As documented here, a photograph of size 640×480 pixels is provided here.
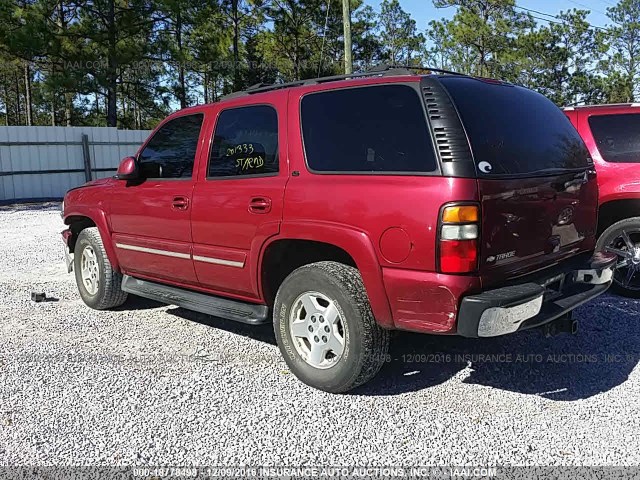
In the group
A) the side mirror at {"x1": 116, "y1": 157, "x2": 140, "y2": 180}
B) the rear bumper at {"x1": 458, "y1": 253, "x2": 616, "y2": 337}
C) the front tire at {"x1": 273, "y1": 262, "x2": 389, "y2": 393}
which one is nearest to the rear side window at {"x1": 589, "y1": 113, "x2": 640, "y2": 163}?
the rear bumper at {"x1": 458, "y1": 253, "x2": 616, "y2": 337}

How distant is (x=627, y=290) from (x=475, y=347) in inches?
92.0

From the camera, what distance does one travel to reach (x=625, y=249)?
5953 millimetres

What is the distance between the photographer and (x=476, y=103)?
3.47 meters

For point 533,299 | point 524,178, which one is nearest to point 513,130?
point 524,178

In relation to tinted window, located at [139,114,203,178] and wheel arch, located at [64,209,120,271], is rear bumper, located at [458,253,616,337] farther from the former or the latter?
wheel arch, located at [64,209,120,271]

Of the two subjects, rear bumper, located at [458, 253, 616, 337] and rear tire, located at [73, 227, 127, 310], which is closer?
rear bumper, located at [458, 253, 616, 337]

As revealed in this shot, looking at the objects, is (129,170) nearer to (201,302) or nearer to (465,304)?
(201,302)

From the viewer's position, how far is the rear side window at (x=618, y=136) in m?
5.82

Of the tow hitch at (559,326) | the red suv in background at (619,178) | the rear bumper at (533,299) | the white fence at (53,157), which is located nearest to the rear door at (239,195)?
the rear bumper at (533,299)

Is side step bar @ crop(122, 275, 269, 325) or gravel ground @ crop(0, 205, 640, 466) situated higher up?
side step bar @ crop(122, 275, 269, 325)

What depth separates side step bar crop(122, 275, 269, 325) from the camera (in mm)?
4184

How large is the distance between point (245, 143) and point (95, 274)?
7.95ft

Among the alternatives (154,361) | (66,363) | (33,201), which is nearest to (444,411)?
(154,361)

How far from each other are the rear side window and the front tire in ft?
12.1
